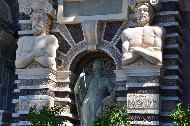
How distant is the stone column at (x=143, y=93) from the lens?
42.4 ft

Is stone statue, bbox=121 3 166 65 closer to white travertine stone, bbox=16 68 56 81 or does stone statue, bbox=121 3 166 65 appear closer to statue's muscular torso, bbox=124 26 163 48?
statue's muscular torso, bbox=124 26 163 48

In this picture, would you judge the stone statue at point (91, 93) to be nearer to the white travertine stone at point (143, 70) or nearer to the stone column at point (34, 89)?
the stone column at point (34, 89)

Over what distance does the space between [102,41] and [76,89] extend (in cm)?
144

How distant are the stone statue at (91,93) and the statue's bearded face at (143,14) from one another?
1649 millimetres

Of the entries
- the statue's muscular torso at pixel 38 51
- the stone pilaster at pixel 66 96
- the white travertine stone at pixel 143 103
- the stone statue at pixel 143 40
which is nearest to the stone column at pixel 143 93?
the white travertine stone at pixel 143 103

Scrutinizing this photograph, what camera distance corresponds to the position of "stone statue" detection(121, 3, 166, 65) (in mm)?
13156

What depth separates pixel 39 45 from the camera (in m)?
14.3

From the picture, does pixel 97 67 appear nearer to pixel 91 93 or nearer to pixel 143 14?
pixel 91 93

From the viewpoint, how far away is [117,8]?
567 inches

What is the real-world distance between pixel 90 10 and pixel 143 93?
9.59ft

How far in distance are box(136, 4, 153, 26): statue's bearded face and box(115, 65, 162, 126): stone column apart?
1.17 meters

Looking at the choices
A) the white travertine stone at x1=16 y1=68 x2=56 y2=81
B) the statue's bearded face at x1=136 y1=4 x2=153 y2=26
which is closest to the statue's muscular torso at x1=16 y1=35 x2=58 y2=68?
the white travertine stone at x1=16 y1=68 x2=56 y2=81

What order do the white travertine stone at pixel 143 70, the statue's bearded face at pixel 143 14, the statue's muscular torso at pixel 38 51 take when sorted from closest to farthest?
the white travertine stone at pixel 143 70 → the statue's bearded face at pixel 143 14 → the statue's muscular torso at pixel 38 51

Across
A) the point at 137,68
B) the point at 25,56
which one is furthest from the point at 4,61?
the point at 137,68
